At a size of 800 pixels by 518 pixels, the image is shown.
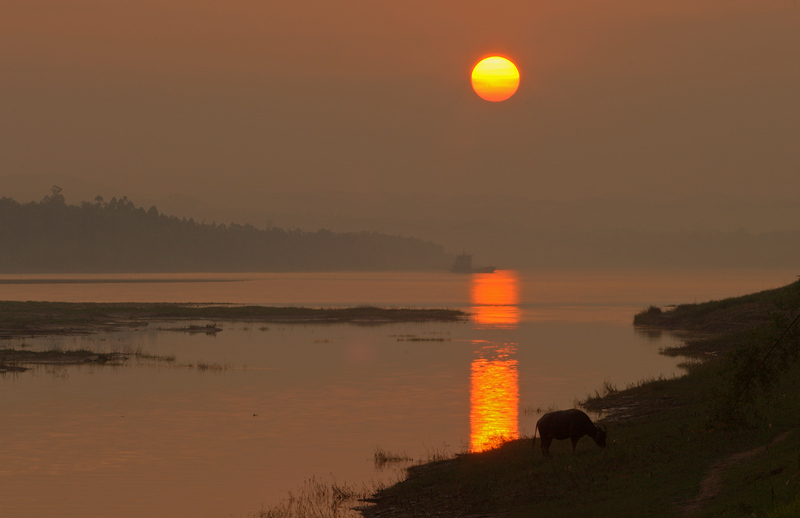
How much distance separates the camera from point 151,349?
6700 centimetres

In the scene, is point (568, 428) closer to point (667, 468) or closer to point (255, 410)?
point (667, 468)

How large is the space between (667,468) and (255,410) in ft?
78.7

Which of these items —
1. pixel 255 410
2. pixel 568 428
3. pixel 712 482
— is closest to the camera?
pixel 712 482

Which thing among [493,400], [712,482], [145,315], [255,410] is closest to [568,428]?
[712,482]

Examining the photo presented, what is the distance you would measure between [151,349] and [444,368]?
2385 centimetres

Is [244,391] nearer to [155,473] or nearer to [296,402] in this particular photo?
[296,402]

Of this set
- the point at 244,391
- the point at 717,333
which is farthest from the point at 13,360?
the point at 717,333

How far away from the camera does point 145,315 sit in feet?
319

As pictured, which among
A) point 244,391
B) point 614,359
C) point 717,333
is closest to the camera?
point 244,391

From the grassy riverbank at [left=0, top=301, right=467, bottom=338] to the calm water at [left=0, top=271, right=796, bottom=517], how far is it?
7.56 m

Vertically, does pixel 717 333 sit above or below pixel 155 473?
above

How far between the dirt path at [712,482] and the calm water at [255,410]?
34.7 ft

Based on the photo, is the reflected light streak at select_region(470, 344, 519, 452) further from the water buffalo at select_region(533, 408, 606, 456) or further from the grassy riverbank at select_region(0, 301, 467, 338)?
the grassy riverbank at select_region(0, 301, 467, 338)

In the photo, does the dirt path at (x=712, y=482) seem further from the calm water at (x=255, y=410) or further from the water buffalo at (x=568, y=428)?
the calm water at (x=255, y=410)
